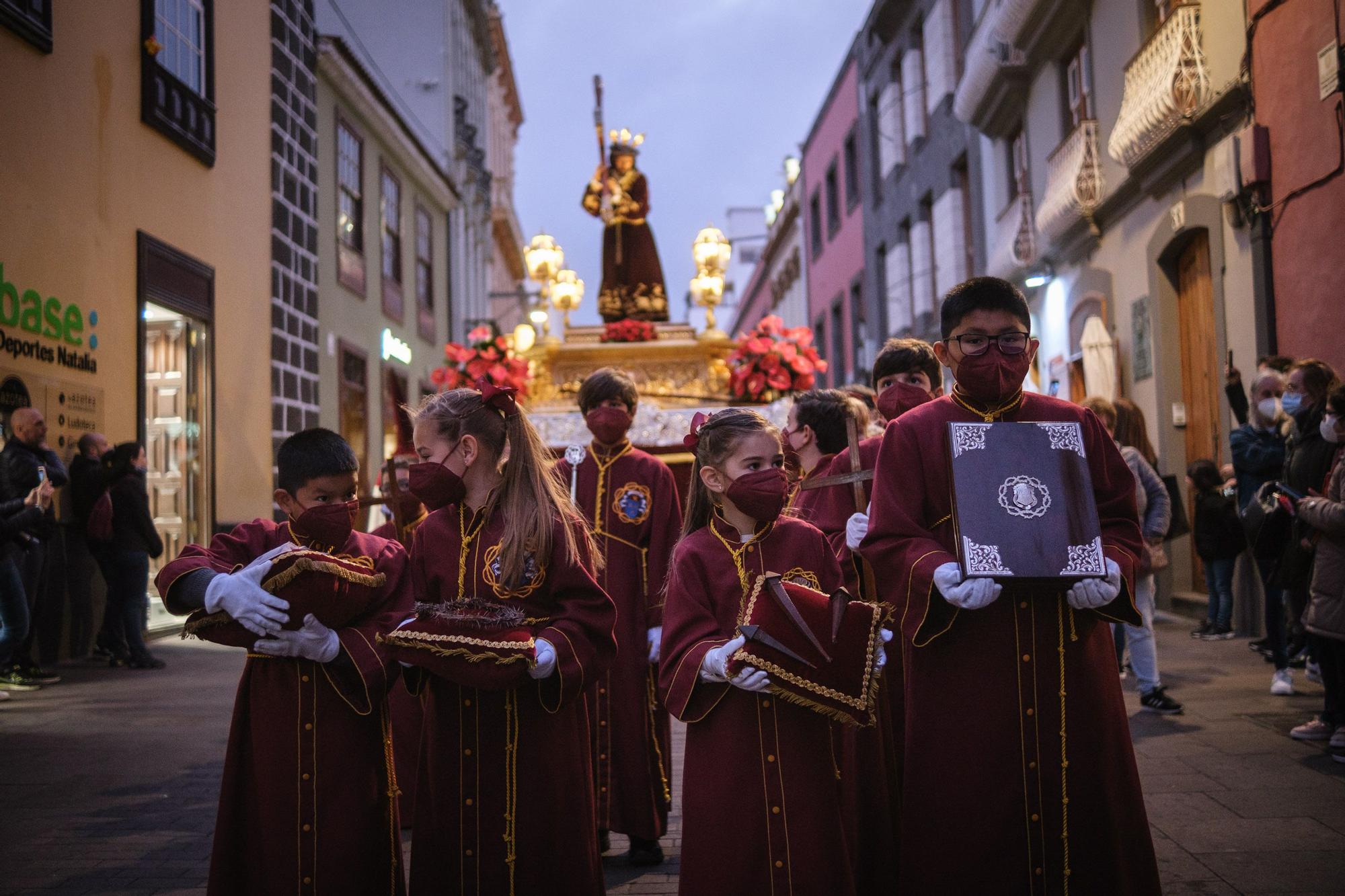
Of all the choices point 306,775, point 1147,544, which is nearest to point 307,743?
point 306,775

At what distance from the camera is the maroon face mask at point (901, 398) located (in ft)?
14.4

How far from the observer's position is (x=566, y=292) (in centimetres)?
1218

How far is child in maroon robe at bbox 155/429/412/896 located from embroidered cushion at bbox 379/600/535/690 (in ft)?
0.70

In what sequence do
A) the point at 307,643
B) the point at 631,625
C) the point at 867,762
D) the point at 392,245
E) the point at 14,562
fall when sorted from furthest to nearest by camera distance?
the point at 392,245
the point at 14,562
the point at 631,625
the point at 867,762
the point at 307,643

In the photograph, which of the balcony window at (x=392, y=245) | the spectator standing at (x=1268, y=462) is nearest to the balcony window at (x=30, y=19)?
the spectator standing at (x=1268, y=462)

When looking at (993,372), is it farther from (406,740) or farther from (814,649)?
(406,740)

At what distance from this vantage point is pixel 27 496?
27.0ft

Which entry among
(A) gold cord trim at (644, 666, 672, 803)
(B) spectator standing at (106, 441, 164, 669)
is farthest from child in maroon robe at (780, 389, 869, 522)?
(B) spectator standing at (106, 441, 164, 669)

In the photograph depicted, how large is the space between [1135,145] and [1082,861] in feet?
35.6

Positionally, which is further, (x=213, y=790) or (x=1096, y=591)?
(x=213, y=790)

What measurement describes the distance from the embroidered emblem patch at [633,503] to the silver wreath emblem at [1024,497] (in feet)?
8.74

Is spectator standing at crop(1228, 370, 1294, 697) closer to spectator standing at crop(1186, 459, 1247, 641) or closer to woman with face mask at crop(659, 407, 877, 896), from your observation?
spectator standing at crop(1186, 459, 1247, 641)

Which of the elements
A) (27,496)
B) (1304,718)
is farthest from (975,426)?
(27,496)

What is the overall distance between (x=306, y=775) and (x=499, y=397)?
1.23m
